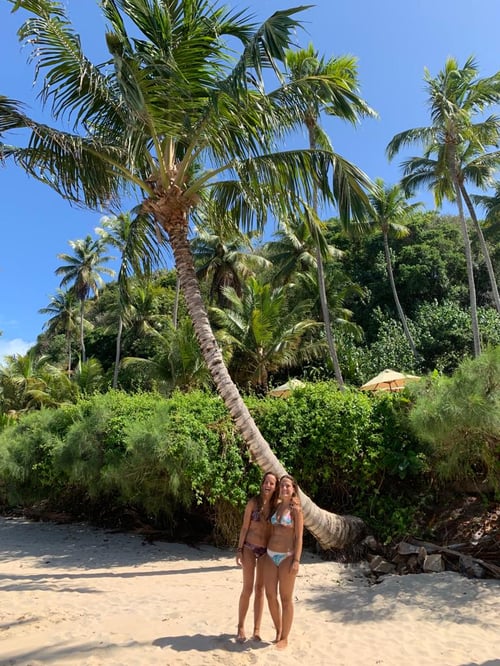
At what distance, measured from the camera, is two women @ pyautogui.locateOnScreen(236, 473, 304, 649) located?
14.8 ft

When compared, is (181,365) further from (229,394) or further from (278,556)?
(278,556)

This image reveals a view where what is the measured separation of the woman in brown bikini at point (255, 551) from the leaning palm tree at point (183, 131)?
7.09 feet

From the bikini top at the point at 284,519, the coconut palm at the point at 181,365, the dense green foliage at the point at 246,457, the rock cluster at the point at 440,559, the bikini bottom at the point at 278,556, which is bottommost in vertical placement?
the rock cluster at the point at 440,559

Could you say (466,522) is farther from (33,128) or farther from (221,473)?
(33,128)

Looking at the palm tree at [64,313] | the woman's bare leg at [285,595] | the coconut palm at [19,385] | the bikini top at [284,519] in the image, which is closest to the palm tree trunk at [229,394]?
the bikini top at [284,519]

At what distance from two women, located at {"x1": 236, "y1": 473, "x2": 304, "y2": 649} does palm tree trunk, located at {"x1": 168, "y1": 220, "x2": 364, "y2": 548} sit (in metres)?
2.18

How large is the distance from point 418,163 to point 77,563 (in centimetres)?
1990

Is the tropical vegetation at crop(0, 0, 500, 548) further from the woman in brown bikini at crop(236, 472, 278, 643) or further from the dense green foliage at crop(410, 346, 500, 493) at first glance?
the woman in brown bikini at crop(236, 472, 278, 643)

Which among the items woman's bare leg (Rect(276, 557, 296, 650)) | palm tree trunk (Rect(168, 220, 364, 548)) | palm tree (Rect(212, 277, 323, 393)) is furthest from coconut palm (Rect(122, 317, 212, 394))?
woman's bare leg (Rect(276, 557, 296, 650))

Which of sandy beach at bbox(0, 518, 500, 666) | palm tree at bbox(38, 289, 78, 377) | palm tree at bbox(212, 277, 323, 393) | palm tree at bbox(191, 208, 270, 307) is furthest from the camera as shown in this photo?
palm tree at bbox(38, 289, 78, 377)

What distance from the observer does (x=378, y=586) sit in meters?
7.00

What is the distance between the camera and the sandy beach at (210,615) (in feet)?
15.0

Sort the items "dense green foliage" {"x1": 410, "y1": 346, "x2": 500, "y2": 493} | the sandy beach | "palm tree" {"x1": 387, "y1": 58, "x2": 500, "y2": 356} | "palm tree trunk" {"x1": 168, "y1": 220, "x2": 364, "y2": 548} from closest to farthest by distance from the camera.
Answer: the sandy beach → "dense green foliage" {"x1": 410, "y1": 346, "x2": 500, "y2": 493} → "palm tree trunk" {"x1": 168, "y1": 220, "x2": 364, "y2": 548} → "palm tree" {"x1": 387, "y1": 58, "x2": 500, "y2": 356}

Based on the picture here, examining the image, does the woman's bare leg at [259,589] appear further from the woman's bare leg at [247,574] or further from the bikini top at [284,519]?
the bikini top at [284,519]
